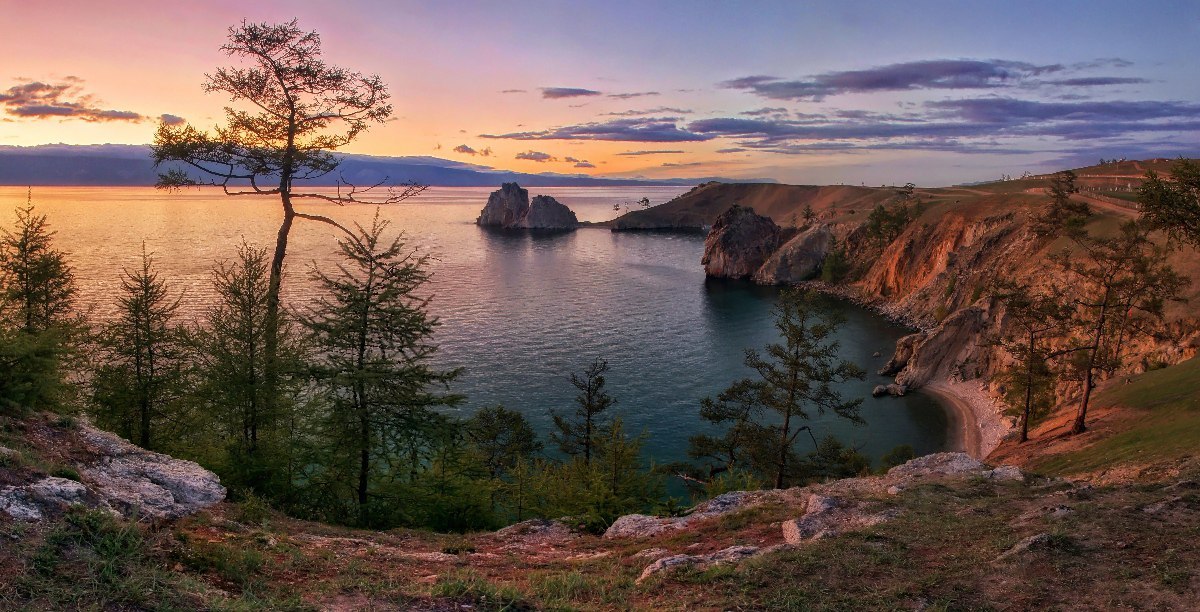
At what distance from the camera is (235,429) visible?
17.3 metres

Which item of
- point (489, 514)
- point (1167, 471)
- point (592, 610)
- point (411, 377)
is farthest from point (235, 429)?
point (1167, 471)

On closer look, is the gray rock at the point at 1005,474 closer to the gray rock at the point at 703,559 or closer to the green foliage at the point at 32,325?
the gray rock at the point at 703,559

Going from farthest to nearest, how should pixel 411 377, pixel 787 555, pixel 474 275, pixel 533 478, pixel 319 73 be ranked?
pixel 474 275, pixel 533 478, pixel 319 73, pixel 411 377, pixel 787 555

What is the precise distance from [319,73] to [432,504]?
14533 mm

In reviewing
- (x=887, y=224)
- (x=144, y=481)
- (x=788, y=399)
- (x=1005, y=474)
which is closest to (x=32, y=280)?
(x=144, y=481)

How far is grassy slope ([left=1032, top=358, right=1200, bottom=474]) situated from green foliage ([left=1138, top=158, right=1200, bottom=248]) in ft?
22.7

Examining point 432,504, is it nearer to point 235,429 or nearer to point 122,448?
point 235,429

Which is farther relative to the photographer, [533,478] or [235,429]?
[533,478]

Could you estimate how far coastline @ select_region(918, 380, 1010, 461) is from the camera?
41.4m

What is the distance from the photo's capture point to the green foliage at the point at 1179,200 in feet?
85.0

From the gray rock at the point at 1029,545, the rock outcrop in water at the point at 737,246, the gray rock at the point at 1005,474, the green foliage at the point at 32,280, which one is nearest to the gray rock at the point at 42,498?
the gray rock at the point at 1029,545

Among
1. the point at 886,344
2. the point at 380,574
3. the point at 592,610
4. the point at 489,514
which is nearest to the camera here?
the point at 592,610

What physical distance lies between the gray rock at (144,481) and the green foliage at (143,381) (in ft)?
24.8

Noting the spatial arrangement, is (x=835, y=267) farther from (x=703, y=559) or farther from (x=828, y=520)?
(x=703, y=559)
